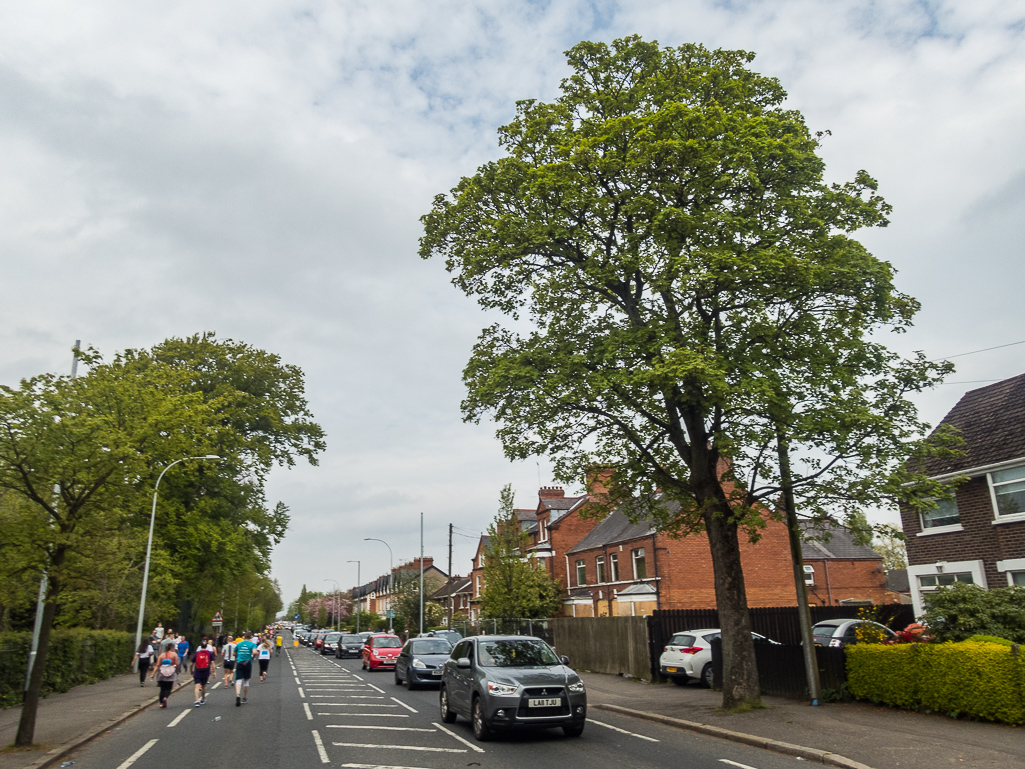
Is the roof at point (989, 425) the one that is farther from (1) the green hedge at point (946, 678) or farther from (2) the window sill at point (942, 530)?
(1) the green hedge at point (946, 678)

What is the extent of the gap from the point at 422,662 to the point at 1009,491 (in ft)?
53.8

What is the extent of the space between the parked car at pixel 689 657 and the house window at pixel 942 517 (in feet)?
17.5

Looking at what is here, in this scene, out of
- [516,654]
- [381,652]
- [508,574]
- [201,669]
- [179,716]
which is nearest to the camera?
[516,654]

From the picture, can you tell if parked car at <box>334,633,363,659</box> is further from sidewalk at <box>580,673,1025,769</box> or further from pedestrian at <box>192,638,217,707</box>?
sidewalk at <box>580,673,1025,769</box>

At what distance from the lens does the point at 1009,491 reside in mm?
17453

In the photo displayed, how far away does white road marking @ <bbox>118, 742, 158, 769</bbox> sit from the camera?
416 inches

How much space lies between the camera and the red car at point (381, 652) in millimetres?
31812

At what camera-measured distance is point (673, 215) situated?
1312cm

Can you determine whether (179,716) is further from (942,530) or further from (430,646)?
(942,530)

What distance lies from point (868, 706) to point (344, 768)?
33.3ft

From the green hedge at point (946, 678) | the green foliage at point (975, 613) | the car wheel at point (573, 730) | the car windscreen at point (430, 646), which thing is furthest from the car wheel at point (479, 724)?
the car windscreen at point (430, 646)

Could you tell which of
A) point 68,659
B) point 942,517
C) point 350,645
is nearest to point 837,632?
point 942,517

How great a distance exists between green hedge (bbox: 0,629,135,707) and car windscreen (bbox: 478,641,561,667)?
1291cm

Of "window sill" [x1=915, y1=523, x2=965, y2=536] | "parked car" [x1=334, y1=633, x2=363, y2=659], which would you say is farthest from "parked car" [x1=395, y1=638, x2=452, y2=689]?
"parked car" [x1=334, y1=633, x2=363, y2=659]
